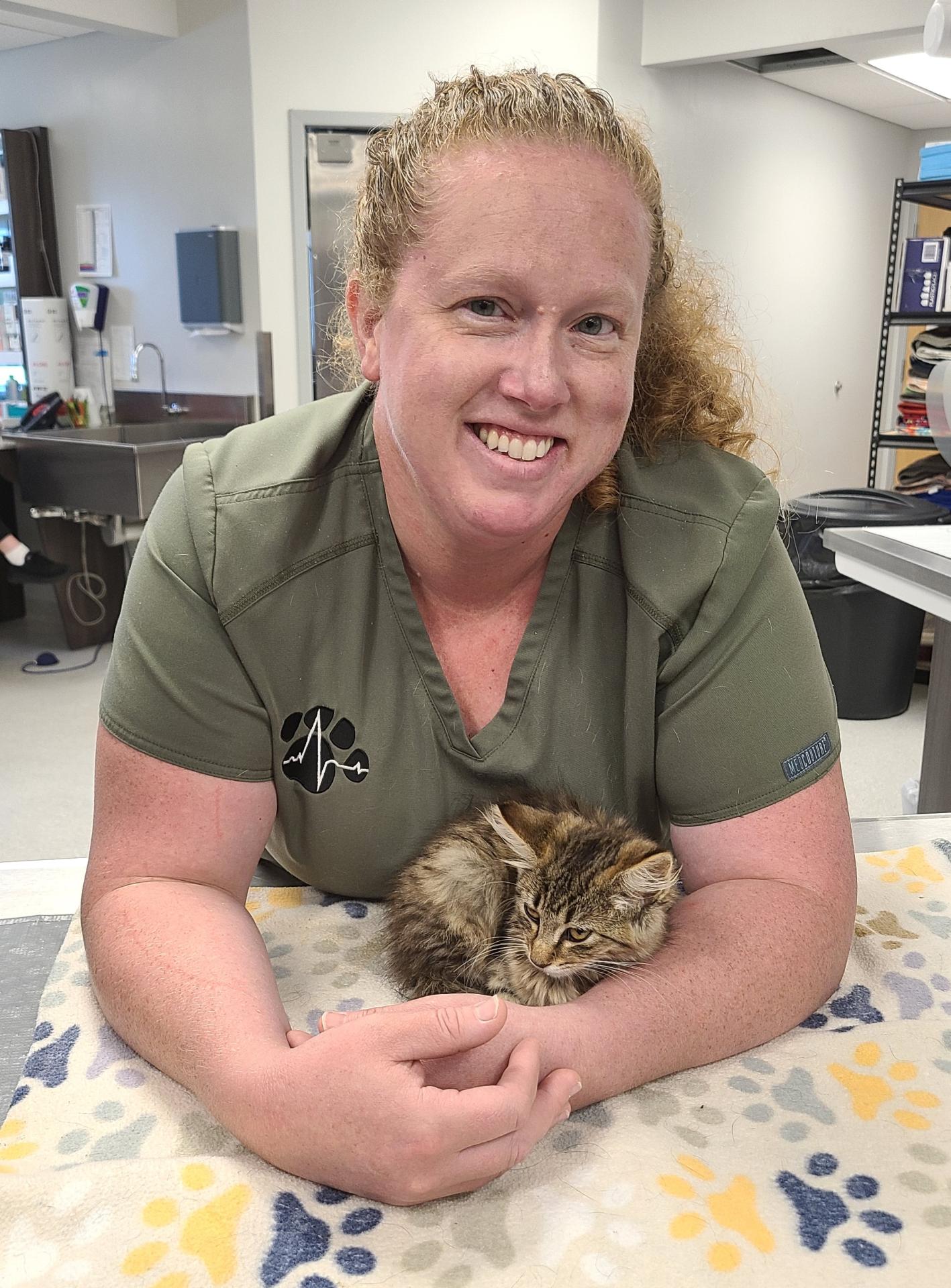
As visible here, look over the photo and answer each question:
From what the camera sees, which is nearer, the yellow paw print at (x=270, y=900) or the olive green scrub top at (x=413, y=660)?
the olive green scrub top at (x=413, y=660)

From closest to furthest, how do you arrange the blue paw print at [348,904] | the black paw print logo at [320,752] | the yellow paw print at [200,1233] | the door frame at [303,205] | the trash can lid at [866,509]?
1. the yellow paw print at [200,1233]
2. the black paw print logo at [320,752]
3. the blue paw print at [348,904]
4. the trash can lid at [866,509]
5. the door frame at [303,205]

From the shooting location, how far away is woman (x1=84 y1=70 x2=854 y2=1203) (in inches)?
38.7

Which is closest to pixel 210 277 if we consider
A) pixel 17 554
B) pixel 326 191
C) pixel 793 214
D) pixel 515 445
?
pixel 326 191

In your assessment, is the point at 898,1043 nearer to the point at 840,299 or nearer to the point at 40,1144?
the point at 40,1144

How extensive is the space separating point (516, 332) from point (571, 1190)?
0.75m

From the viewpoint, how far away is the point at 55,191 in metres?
5.23

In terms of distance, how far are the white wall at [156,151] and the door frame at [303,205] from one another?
0.59 ft

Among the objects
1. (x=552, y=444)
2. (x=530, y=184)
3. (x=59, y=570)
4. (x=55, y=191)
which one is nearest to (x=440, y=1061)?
(x=552, y=444)

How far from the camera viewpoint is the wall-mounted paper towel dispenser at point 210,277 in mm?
4598

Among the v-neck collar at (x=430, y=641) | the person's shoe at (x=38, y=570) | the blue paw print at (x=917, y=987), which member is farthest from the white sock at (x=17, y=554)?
the blue paw print at (x=917, y=987)

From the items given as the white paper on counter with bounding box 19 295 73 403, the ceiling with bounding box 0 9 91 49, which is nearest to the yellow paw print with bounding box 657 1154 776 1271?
the ceiling with bounding box 0 9 91 49

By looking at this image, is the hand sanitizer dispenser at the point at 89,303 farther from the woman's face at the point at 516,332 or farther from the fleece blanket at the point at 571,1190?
the fleece blanket at the point at 571,1190

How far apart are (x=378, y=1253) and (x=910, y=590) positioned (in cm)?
151

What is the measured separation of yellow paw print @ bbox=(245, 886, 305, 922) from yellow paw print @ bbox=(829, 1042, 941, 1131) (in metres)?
0.65
